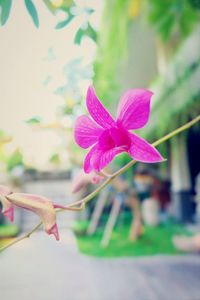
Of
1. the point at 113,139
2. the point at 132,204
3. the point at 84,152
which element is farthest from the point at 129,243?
the point at 113,139

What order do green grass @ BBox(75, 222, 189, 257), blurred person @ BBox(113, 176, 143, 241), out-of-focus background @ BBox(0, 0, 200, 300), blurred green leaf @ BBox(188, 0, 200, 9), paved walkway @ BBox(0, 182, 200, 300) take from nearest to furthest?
out-of-focus background @ BBox(0, 0, 200, 300) < blurred green leaf @ BBox(188, 0, 200, 9) < paved walkway @ BBox(0, 182, 200, 300) < green grass @ BBox(75, 222, 189, 257) < blurred person @ BBox(113, 176, 143, 241)

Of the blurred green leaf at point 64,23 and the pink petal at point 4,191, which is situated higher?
the blurred green leaf at point 64,23

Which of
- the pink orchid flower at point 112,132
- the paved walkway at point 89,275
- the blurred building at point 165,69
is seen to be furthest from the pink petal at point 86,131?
the paved walkway at point 89,275

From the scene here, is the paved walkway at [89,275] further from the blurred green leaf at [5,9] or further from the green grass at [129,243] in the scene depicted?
the blurred green leaf at [5,9]

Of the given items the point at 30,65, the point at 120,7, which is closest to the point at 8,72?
the point at 30,65

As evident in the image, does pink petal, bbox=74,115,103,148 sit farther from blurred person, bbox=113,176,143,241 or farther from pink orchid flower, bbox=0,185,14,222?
blurred person, bbox=113,176,143,241

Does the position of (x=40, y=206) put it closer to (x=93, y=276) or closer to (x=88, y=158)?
(x=88, y=158)

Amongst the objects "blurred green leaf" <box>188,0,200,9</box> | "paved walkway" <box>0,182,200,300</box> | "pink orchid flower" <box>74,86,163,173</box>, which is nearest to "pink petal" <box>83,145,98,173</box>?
"pink orchid flower" <box>74,86,163,173</box>
